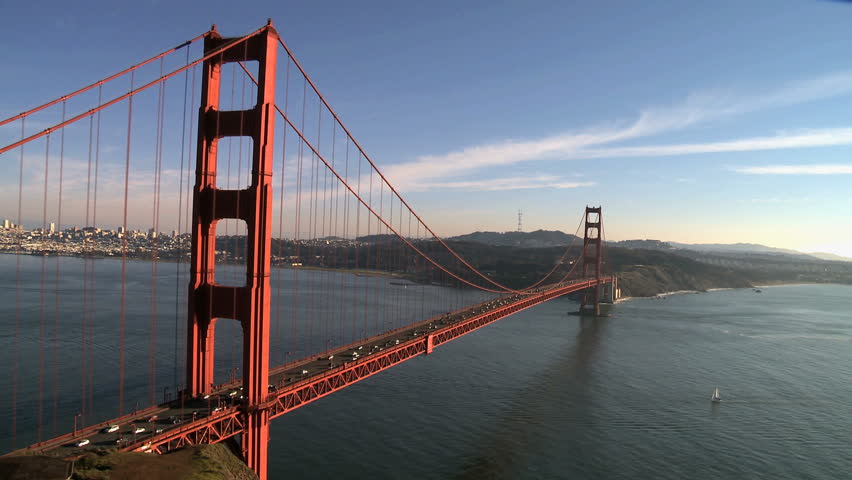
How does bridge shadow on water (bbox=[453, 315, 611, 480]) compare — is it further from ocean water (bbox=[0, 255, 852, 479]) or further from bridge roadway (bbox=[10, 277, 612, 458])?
bridge roadway (bbox=[10, 277, 612, 458])

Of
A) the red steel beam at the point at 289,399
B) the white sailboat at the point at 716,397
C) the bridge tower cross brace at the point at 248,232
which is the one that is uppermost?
the bridge tower cross brace at the point at 248,232

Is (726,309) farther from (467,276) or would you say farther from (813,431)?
(813,431)

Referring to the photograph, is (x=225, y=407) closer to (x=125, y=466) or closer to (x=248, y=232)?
(x=125, y=466)

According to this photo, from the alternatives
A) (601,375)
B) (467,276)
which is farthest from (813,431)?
(467,276)

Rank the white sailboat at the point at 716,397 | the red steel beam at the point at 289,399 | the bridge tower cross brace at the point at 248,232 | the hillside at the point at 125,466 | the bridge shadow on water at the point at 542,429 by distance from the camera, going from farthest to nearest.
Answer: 1. the white sailboat at the point at 716,397
2. the bridge shadow on water at the point at 542,429
3. the bridge tower cross brace at the point at 248,232
4. the red steel beam at the point at 289,399
5. the hillside at the point at 125,466

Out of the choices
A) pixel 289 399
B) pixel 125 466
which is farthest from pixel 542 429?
pixel 125 466

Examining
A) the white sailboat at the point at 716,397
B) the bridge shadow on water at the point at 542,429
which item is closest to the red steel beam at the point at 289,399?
the bridge shadow on water at the point at 542,429

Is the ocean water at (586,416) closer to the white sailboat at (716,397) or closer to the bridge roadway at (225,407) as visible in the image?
the white sailboat at (716,397)
